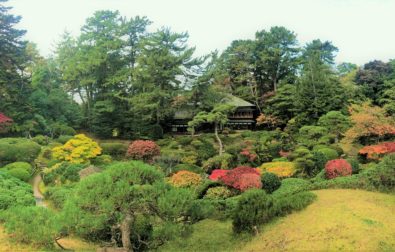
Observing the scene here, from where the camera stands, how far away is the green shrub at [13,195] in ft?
48.1

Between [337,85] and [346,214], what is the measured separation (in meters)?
22.5

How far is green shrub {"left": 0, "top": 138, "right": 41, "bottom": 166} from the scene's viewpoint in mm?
25531

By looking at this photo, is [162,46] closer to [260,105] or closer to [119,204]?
[260,105]

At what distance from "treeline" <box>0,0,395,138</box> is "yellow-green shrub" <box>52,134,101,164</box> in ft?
24.5

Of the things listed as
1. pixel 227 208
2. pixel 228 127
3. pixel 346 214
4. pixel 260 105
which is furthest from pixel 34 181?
pixel 260 105

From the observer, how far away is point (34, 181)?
79.4 feet

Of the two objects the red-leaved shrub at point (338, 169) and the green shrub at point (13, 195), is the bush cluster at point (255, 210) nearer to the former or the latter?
the red-leaved shrub at point (338, 169)

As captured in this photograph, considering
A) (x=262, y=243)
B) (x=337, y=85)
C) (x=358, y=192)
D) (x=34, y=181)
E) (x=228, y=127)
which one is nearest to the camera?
(x=262, y=243)

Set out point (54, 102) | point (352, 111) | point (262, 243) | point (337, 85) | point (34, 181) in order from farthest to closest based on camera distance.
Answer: point (54, 102)
point (337, 85)
point (352, 111)
point (34, 181)
point (262, 243)

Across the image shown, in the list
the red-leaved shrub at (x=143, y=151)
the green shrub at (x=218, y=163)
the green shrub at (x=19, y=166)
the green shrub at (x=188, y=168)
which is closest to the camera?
the green shrub at (x=19, y=166)

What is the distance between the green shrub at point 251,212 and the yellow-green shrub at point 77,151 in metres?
14.5

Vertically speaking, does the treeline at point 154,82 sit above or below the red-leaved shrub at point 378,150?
above

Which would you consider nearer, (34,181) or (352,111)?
(34,181)

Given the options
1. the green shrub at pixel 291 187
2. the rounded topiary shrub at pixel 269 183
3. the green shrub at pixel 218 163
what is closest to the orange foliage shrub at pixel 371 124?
the green shrub at pixel 218 163
